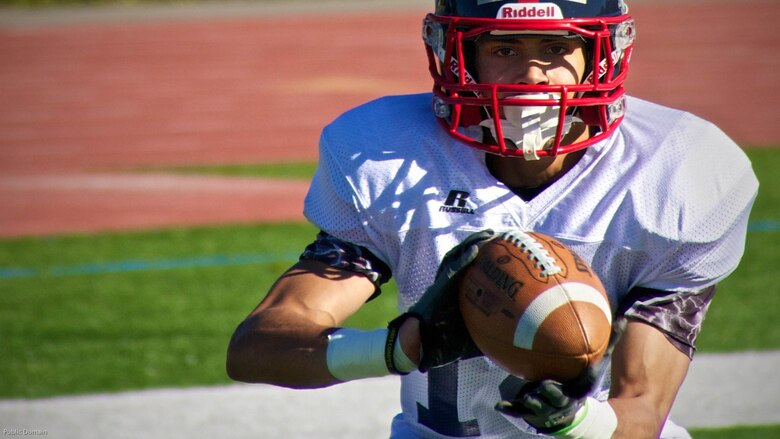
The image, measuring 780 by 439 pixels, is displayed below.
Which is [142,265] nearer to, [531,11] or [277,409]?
[277,409]

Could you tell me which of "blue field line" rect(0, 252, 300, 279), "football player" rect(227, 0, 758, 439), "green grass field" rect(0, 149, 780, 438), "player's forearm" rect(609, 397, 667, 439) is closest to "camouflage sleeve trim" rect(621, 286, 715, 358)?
"football player" rect(227, 0, 758, 439)

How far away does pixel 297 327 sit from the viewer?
2176mm

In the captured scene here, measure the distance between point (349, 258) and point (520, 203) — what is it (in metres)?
0.37

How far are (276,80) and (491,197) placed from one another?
11.5 metres

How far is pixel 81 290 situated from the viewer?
576cm

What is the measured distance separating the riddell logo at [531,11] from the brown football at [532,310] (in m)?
0.54

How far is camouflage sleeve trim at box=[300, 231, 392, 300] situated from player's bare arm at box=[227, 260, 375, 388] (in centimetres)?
1

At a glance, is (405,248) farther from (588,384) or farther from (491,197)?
(588,384)

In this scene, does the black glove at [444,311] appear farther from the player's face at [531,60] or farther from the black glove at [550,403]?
the player's face at [531,60]

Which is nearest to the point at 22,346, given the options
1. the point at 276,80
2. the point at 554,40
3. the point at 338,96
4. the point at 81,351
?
the point at 81,351

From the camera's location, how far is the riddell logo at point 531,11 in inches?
90.4

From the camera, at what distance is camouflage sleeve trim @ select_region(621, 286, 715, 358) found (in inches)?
88.3

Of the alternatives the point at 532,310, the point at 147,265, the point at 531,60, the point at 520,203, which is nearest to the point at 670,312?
the point at 520,203

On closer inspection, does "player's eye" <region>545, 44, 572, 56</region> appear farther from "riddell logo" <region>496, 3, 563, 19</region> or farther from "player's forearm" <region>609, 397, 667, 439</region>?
"player's forearm" <region>609, 397, 667, 439</region>
